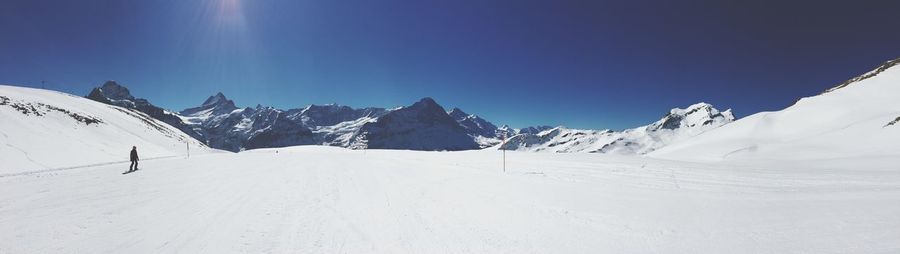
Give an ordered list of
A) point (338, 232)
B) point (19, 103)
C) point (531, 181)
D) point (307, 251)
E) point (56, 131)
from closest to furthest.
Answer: point (307, 251)
point (338, 232)
point (531, 181)
point (56, 131)
point (19, 103)

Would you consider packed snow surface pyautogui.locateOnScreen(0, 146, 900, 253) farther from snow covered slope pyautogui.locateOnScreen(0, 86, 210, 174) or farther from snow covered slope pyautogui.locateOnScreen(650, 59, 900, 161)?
snow covered slope pyautogui.locateOnScreen(650, 59, 900, 161)

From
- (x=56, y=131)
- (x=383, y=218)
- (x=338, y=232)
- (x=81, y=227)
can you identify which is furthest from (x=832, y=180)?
(x=56, y=131)

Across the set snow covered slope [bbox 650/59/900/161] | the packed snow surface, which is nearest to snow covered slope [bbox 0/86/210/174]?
the packed snow surface

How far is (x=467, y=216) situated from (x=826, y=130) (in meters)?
58.0

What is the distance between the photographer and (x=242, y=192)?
538 inches

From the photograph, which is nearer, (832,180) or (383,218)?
(383,218)

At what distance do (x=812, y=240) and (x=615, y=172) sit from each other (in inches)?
456

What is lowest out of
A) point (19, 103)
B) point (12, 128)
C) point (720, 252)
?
point (720, 252)

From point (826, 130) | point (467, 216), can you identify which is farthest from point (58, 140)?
point (826, 130)

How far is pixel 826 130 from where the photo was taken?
45.3 m

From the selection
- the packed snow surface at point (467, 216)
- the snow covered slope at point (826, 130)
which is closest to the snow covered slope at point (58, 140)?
the packed snow surface at point (467, 216)

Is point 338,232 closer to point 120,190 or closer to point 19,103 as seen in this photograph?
point 120,190

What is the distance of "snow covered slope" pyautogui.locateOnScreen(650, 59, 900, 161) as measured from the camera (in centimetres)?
3503

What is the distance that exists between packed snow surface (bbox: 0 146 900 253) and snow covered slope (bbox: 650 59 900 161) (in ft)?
88.1
